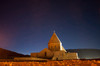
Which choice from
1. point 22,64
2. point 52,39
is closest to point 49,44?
point 52,39

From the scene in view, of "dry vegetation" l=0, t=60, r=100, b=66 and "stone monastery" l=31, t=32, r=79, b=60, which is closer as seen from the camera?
"dry vegetation" l=0, t=60, r=100, b=66

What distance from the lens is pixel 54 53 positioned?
3291cm

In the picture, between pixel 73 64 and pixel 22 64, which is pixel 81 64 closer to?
pixel 73 64

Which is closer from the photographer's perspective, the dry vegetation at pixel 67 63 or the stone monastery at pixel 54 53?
the dry vegetation at pixel 67 63

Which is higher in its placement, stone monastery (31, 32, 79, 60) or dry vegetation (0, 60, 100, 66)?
Result: stone monastery (31, 32, 79, 60)

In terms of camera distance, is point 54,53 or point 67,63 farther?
point 54,53

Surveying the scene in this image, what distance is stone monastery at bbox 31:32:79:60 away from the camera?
32.6 meters

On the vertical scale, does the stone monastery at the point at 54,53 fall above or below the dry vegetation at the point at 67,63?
above

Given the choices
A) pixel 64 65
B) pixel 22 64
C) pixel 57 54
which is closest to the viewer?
pixel 64 65

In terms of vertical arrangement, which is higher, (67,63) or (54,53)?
(54,53)

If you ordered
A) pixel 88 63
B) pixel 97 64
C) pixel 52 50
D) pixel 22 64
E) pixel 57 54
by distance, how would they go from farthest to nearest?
1. pixel 52 50
2. pixel 57 54
3. pixel 22 64
4. pixel 88 63
5. pixel 97 64

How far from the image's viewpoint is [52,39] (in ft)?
119

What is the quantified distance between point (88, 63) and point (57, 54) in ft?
83.0

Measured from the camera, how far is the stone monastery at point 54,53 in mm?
32581
